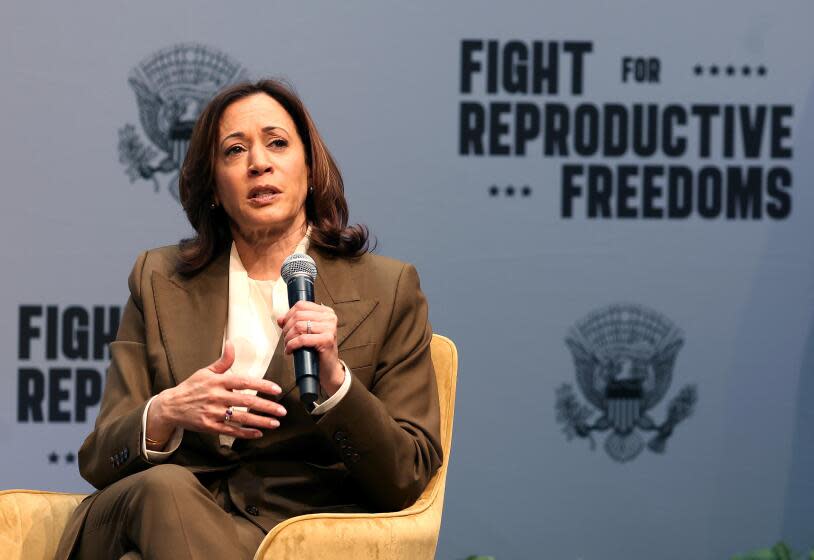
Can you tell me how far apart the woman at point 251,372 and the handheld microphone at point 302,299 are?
50 mm

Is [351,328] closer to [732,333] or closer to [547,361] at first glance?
[547,361]

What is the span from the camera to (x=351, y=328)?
8.64 feet

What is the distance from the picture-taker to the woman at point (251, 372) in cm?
236

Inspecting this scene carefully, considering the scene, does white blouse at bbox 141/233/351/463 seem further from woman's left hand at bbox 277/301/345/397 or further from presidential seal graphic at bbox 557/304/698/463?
presidential seal graphic at bbox 557/304/698/463

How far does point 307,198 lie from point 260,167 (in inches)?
→ 7.5

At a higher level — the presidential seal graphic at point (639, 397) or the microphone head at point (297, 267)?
the microphone head at point (297, 267)

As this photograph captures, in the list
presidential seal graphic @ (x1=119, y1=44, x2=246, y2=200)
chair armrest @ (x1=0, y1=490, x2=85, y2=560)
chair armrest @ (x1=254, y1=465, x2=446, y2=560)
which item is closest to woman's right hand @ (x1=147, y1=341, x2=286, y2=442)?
chair armrest @ (x1=254, y1=465, x2=446, y2=560)

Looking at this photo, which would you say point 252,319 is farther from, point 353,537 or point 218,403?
point 353,537

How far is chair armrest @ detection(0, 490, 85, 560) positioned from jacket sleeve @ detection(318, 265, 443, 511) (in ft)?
2.11

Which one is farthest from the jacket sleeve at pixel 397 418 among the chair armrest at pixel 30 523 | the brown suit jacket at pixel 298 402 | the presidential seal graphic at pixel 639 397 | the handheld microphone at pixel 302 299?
the presidential seal graphic at pixel 639 397

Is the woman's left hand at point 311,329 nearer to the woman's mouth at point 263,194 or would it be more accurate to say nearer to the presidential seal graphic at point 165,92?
the woman's mouth at point 263,194

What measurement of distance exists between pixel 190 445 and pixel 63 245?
1437 millimetres

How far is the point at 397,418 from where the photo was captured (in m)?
2.59

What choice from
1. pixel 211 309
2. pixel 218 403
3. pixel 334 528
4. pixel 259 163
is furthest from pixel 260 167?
pixel 334 528
